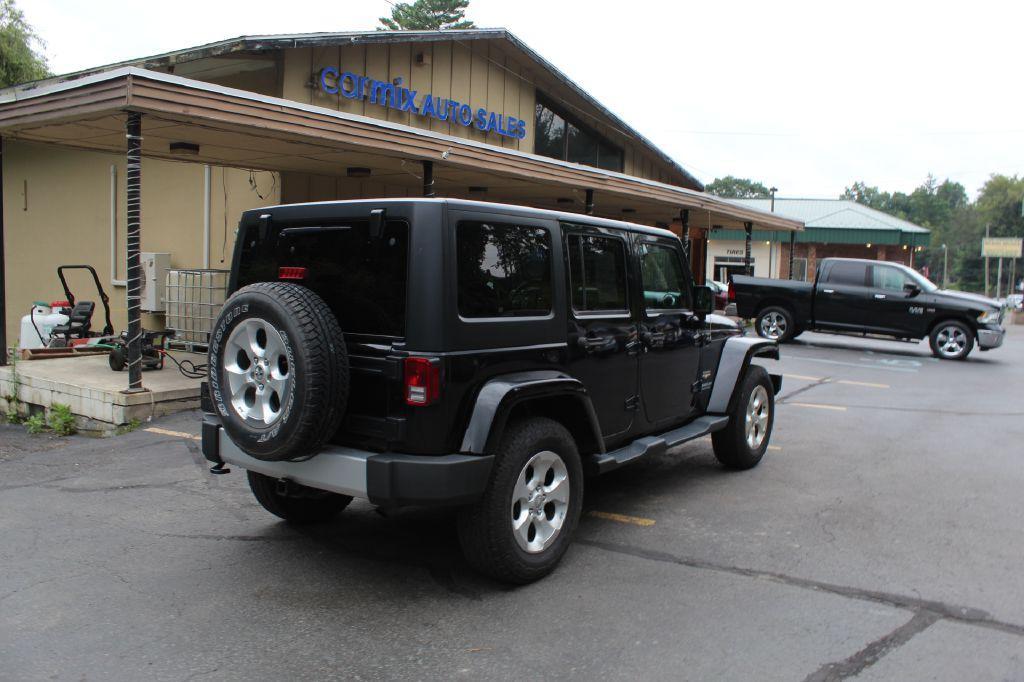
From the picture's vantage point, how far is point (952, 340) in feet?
52.3

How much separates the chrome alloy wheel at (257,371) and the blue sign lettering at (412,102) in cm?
944

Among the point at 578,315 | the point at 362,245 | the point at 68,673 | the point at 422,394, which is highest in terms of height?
the point at 362,245

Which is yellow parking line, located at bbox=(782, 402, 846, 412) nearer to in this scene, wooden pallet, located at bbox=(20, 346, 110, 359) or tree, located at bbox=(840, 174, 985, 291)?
wooden pallet, located at bbox=(20, 346, 110, 359)

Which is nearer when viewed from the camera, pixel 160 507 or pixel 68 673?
pixel 68 673

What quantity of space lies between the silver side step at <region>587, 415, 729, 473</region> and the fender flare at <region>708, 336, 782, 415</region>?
110 mm

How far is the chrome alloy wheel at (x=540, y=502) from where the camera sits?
4.21 meters

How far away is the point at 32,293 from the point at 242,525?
46.8 feet

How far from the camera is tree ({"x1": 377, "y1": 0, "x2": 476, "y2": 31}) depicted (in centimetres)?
4697

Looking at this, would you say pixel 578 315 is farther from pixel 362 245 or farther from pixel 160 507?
pixel 160 507

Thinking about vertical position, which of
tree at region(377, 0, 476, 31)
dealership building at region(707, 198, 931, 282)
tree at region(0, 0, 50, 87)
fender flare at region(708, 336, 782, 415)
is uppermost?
tree at region(377, 0, 476, 31)

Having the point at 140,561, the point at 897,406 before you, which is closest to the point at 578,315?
the point at 140,561

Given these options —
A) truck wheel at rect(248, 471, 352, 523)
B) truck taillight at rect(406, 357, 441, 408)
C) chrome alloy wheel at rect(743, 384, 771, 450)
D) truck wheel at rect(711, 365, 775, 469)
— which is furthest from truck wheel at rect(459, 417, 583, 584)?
chrome alloy wheel at rect(743, 384, 771, 450)

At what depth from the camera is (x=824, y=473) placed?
22.2 feet

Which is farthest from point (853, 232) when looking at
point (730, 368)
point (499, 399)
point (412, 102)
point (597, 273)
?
point (499, 399)
